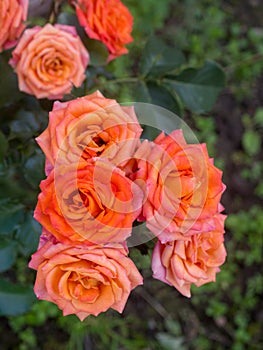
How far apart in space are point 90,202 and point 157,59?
0.54 m

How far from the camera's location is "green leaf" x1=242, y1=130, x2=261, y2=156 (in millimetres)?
1987

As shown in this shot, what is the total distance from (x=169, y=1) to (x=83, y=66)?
3.99 ft

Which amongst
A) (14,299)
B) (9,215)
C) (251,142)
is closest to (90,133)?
(9,215)

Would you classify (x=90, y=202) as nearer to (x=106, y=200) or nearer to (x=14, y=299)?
(x=106, y=200)

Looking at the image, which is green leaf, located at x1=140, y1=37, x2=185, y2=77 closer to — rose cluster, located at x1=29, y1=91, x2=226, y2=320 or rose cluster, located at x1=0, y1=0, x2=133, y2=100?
rose cluster, located at x1=0, y1=0, x2=133, y2=100

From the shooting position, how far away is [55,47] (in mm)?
915

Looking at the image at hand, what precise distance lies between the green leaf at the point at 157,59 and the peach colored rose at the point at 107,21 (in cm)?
10

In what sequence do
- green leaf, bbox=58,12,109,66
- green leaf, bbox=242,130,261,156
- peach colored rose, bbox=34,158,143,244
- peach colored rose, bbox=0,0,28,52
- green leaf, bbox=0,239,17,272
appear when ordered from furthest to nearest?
green leaf, bbox=242,130,261,156, green leaf, bbox=0,239,17,272, green leaf, bbox=58,12,109,66, peach colored rose, bbox=0,0,28,52, peach colored rose, bbox=34,158,143,244

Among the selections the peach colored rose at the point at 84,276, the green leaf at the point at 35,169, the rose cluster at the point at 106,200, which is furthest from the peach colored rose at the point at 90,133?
the green leaf at the point at 35,169

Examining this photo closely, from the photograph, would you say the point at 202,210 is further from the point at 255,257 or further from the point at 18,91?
the point at 255,257

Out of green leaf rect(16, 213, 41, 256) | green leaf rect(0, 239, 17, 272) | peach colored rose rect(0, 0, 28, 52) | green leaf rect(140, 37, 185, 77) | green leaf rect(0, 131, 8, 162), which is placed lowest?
green leaf rect(0, 239, 17, 272)

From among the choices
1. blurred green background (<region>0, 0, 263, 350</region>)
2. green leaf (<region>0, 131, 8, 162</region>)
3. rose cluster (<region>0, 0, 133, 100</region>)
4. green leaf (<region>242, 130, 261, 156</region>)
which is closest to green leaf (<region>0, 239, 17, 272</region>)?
blurred green background (<region>0, 0, 263, 350</region>)

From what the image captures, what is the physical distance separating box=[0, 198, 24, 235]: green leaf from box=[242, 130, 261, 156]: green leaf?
3.84ft

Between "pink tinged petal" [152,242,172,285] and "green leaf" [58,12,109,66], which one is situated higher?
"green leaf" [58,12,109,66]
